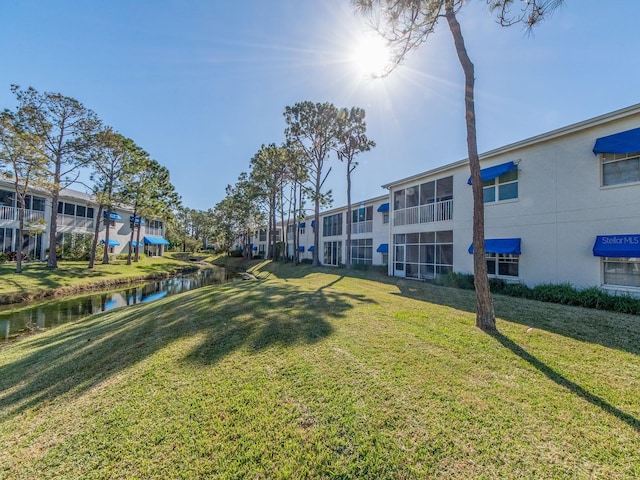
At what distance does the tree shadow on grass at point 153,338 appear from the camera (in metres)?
4.79

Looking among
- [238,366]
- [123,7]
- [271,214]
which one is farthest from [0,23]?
[271,214]

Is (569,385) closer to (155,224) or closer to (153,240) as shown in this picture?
(153,240)

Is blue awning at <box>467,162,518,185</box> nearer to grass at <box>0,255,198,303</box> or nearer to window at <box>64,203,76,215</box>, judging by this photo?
grass at <box>0,255,198,303</box>

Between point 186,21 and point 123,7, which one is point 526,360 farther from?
point 123,7

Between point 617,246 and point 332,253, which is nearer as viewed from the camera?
point 617,246

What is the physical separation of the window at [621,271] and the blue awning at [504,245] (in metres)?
2.60

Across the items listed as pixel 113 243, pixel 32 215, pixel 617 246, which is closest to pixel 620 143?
pixel 617 246

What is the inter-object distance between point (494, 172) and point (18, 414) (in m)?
15.7

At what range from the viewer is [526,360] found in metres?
4.57

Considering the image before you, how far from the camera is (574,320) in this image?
6.91m

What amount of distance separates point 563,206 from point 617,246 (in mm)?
2136

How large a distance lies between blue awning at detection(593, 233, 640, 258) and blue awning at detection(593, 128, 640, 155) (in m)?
2.72

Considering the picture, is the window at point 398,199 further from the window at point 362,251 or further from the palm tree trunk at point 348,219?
the window at point 362,251

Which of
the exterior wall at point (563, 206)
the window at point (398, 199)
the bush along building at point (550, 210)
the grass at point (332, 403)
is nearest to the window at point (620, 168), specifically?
the bush along building at point (550, 210)
